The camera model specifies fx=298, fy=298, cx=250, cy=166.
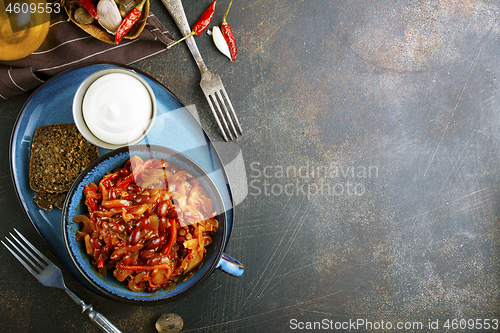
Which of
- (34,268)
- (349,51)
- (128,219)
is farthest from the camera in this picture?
(349,51)

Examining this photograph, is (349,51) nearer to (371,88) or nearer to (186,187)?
(371,88)

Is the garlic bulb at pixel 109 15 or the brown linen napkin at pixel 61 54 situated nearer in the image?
the garlic bulb at pixel 109 15

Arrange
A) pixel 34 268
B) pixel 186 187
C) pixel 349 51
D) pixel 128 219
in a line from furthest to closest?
1. pixel 349 51
2. pixel 34 268
3. pixel 186 187
4. pixel 128 219

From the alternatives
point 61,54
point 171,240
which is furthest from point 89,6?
point 171,240

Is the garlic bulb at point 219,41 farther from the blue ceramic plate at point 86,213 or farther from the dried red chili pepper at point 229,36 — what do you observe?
the blue ceramic plate at point 86,213

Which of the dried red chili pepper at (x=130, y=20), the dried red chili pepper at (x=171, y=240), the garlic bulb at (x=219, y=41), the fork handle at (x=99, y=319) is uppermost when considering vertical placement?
the dried red chili pepper at (x=130, y=20)

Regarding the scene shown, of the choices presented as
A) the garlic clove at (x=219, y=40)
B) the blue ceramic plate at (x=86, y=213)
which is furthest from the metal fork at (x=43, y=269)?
the garlic clove at (x=219, y=40)

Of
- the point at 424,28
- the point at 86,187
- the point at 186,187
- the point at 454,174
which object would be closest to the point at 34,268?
the point at 86,187
